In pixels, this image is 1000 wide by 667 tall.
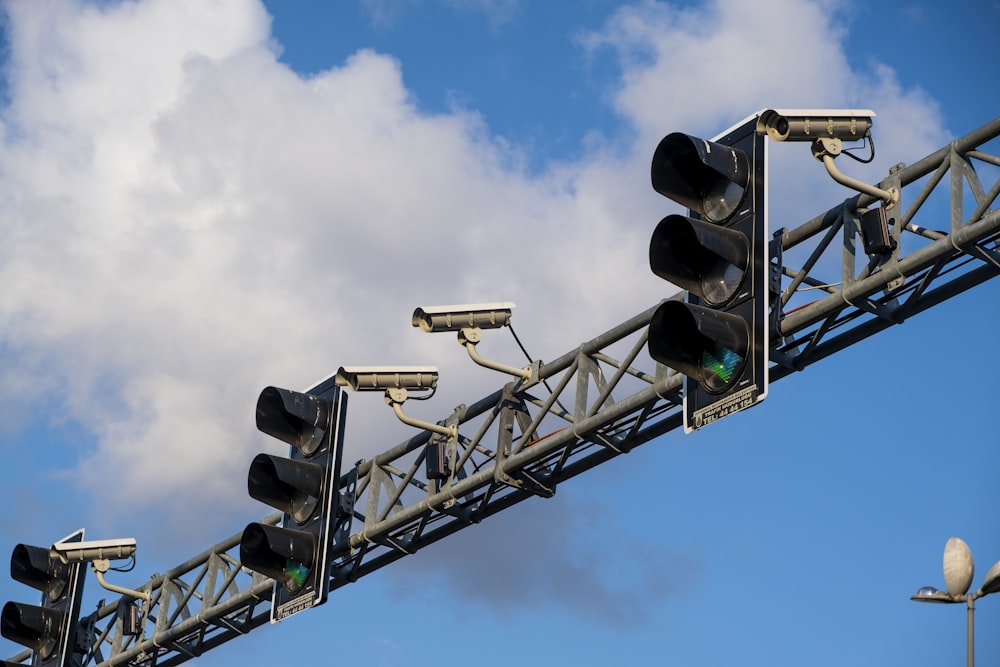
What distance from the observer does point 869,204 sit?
12.7 m

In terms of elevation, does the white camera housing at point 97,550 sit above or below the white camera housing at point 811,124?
above

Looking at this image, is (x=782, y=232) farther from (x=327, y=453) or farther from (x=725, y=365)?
(x=327, y=453)

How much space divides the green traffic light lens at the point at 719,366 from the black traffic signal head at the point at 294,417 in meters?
5.94

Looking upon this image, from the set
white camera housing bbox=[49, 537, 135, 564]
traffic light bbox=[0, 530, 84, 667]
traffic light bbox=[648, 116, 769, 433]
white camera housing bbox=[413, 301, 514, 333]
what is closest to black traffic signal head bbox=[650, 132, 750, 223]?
traffic light bbox=[648, 116, 769, 433]

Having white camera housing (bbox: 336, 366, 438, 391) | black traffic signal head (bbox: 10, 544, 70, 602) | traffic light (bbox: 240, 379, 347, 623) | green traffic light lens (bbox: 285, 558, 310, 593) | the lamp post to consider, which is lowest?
the lamp post

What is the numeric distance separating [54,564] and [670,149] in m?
12.4

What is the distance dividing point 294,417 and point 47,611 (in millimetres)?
6623

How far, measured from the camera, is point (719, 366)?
11.6 meters

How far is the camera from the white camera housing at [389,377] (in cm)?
1597

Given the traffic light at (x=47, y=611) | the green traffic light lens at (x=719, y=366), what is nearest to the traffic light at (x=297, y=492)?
the traffic light at (x=47, y=611)

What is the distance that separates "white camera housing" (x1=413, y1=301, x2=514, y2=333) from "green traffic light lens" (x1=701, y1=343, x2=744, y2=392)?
3535mm

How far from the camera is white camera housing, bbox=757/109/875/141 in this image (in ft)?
37.9

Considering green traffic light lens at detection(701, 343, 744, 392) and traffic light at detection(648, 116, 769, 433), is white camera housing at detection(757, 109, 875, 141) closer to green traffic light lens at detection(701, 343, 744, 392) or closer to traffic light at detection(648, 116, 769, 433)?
traffic light at detection(648, 116, 769, 433)

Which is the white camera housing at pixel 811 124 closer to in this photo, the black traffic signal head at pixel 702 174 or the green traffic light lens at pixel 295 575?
the black traffic signal head at pixel 702 174
